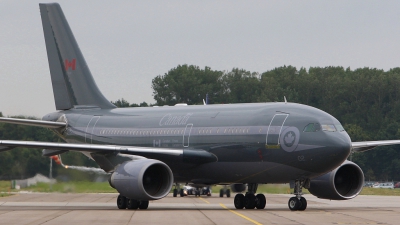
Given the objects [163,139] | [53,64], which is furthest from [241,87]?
[163,139]

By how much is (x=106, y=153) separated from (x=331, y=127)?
27.8 ft

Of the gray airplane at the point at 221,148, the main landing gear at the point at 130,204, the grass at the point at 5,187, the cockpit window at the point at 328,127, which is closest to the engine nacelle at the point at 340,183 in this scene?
the gray airplane at the point at 221,148

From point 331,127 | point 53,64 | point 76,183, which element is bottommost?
point 76,183

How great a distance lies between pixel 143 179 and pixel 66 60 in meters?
11.9

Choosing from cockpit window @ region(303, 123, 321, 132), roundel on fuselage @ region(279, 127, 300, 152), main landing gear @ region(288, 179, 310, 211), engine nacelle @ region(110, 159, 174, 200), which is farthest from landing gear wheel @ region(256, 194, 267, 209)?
cockpit window @ region(303, 123, 321, 132)

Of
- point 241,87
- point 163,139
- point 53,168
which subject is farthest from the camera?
point 241,87

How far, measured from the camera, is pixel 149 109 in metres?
35.7

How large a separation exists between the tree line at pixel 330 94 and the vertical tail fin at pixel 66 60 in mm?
36814

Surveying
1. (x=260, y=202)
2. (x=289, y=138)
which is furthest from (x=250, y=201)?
(x=289, y=138)

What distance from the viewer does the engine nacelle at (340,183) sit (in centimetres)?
3102

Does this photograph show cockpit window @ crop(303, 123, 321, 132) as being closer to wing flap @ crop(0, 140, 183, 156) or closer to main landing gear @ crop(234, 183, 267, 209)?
main landing gear @ crop(234, 183, 267, 209)

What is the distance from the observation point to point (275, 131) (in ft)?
94.7

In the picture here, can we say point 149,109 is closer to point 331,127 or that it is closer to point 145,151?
point 145,151

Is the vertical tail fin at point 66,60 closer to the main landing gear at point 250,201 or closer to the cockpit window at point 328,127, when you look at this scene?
the main landing gear at point 250,201
